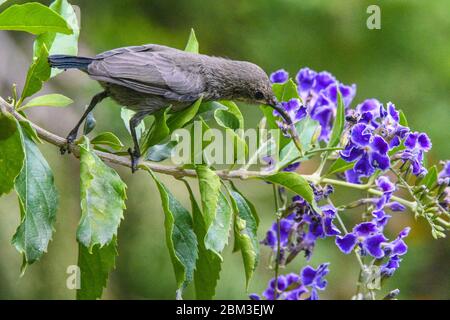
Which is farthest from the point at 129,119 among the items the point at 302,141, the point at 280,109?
the point at 302,141

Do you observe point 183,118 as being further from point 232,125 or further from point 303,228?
point 303,228

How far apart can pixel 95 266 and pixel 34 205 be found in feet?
0.91

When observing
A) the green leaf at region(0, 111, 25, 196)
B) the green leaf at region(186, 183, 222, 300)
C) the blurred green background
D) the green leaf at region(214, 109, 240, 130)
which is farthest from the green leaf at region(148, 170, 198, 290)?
the blurred green background

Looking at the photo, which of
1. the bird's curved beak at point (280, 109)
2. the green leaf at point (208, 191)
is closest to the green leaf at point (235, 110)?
the bird's curved beak at point (280, 109)

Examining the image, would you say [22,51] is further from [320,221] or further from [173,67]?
[320,221]

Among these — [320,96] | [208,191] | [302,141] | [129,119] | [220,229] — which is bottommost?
[220,229]

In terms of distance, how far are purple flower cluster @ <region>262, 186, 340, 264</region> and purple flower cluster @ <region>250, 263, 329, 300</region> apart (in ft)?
0.30

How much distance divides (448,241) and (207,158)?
3.37m

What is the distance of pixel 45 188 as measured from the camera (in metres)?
2.16

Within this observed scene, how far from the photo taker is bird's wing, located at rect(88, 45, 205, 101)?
2.56 metres

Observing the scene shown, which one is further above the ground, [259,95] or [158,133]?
[259,95]

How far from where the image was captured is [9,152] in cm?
224

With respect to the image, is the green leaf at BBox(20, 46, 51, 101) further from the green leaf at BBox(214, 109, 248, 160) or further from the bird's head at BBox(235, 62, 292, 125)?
the bird's head at BBox(235, 62, 292, 125)

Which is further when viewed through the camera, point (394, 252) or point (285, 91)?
point (285, 91)
